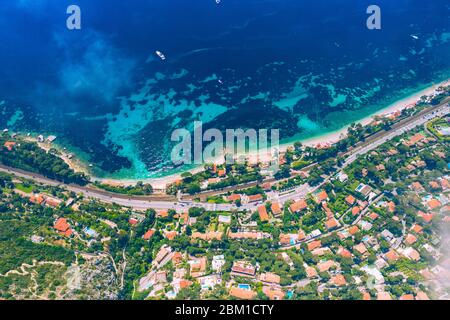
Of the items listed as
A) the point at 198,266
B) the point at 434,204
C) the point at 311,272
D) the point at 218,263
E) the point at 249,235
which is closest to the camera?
the point at 311,272

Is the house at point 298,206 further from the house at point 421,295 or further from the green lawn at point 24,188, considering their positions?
the green lawn at point 24,188

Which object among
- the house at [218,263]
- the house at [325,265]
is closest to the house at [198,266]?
the house at [218,263]

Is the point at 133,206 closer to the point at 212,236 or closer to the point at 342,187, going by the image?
the point at 212,236

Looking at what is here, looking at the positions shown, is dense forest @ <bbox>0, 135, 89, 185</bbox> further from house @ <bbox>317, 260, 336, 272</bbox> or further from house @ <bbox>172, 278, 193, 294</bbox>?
house @ <bbox>317, 260, 336, 272</bbox>

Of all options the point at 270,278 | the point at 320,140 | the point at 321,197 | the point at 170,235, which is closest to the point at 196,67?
the point at 320,140

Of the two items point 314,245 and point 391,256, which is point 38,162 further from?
point 391,256
